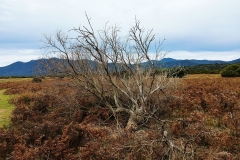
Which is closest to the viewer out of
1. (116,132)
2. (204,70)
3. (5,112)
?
(116,132)

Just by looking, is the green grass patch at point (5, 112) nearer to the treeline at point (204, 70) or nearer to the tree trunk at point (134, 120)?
the tree trunk at point (134, 120)

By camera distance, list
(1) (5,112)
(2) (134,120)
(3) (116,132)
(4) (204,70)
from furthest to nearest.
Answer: (4) (204,70) → (1) (5,112) → (2) (134,120) → (3) (116,132)

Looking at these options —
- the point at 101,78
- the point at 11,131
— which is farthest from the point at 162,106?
the point at 11,131

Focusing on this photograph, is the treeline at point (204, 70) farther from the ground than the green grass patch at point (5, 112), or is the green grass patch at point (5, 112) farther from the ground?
the green grass patch at point (5, 112)

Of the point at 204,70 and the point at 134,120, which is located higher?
the point at 134,120

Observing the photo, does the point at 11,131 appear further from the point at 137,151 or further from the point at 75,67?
the point at 137,151

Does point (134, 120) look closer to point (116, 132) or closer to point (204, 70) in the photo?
point (116, 132)

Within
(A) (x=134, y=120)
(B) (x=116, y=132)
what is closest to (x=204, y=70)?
(A) (x=134, y=120)

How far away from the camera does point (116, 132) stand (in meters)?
7.36

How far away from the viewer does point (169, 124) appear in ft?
27.8

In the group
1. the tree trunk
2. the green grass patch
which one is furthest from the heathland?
the green grass patch

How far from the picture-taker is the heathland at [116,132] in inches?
219

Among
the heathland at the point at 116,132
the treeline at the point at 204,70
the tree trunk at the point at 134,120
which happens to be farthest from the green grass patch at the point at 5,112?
the treeline at the point at 204,70

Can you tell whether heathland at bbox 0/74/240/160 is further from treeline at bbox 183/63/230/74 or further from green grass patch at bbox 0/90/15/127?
treeline at bbox 183/63/230/74
